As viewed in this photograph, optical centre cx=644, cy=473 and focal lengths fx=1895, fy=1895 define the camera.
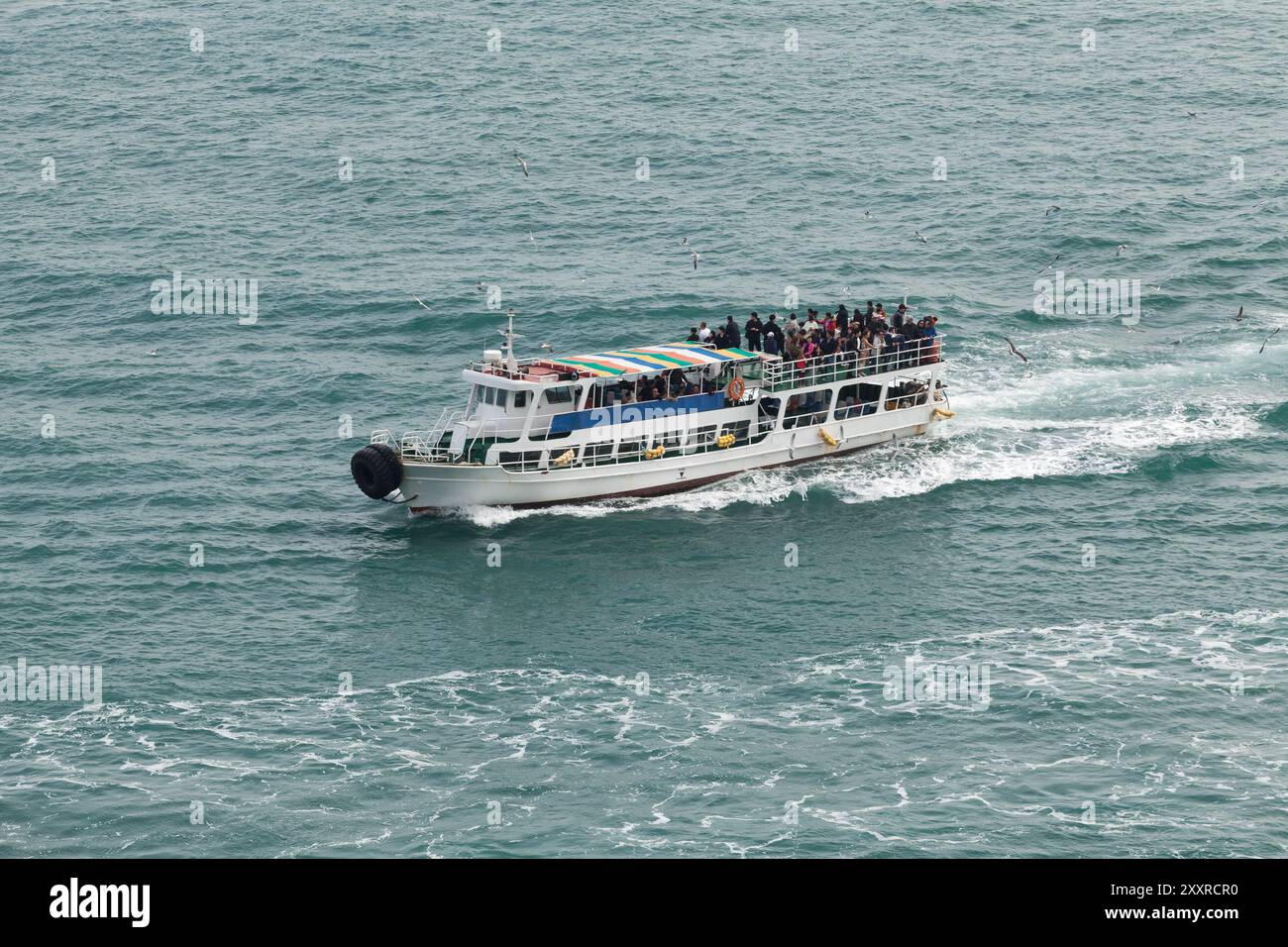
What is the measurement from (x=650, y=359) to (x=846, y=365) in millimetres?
9559

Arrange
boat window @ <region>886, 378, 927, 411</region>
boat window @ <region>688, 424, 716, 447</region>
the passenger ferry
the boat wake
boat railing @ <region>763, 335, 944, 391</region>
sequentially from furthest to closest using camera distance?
boat window @ <region>886, 378, 927, 411</region> < boat railing @ <region>763, 335, 944, 391</region> < boat window @ <region>688, 424, 716, 447</region> < the boat wake < the passenger ferry

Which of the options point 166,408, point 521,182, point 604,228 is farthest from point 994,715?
point 521,182

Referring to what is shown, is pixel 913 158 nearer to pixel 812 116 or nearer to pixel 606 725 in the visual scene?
pixel 812 116

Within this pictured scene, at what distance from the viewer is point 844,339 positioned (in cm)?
8606

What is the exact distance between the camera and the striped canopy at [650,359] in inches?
3187

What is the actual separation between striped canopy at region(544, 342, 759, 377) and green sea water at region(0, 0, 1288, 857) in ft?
18.5

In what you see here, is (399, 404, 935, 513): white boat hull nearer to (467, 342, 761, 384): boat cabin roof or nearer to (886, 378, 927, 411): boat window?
(886, 378, 927, 411): boat window

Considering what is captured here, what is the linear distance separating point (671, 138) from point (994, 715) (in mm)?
69283

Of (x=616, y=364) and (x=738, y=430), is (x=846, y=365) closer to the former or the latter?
(x=738, y=430)

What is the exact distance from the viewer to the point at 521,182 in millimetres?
117938


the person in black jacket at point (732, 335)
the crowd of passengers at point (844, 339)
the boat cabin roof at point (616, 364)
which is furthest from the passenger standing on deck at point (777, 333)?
the person in black jacket at point (732, 335)

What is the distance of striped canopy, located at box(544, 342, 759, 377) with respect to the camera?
266ft

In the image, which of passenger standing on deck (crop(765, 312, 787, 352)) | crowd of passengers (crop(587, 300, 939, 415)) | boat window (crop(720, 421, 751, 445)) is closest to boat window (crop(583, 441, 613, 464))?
crowd of passengers (crop(587, 300, 939, 415))

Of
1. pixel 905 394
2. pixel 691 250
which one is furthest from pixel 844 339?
pixel 691 250
